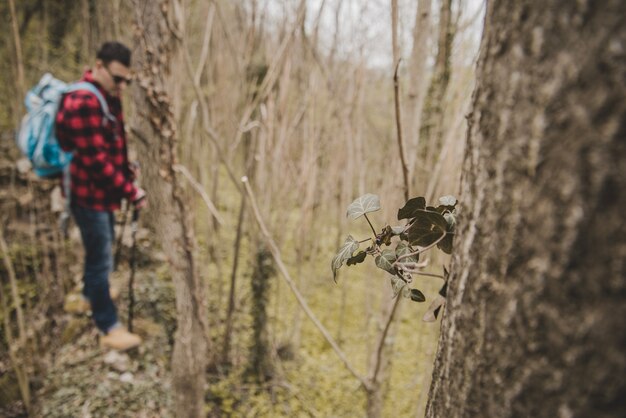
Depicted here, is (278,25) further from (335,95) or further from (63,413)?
(63,413)

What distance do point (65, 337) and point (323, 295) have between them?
2.10 meters

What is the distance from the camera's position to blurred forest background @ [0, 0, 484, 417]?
53.4 inches

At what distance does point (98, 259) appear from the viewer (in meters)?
1.87

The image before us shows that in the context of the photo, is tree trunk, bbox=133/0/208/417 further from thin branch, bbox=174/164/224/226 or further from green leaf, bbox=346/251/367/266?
green leaf, bbox=346/251/367/266

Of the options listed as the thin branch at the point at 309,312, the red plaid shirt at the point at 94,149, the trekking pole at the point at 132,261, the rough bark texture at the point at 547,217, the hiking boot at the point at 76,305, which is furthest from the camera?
the hiking boot at the point at 76,305

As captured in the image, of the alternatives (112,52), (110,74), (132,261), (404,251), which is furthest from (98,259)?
(404,251)

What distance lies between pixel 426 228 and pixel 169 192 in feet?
3.65

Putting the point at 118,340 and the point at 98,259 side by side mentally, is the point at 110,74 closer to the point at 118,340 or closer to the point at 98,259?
the point at 98,259

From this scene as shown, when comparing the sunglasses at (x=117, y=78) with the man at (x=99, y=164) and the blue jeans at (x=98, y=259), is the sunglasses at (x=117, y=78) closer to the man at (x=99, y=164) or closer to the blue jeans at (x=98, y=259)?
the man at (x=99, y=164)

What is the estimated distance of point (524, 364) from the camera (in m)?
0.29

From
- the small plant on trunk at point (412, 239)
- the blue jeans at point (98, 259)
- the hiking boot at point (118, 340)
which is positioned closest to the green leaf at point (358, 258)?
the small plant on trunk at point (412, 239)

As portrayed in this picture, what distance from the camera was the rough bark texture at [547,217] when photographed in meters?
0.23

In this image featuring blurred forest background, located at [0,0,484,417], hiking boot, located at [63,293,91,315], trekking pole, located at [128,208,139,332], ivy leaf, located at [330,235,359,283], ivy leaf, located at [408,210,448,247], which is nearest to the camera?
ivy leaf, located at [408,210,448,247]

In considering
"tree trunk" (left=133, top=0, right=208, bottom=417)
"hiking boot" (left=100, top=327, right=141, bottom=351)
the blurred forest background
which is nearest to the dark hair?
the blurred forest background
